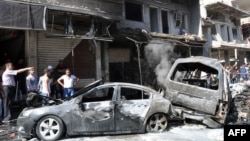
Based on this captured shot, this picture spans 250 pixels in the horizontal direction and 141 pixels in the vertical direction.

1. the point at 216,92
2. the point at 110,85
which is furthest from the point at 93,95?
the point at 216,92

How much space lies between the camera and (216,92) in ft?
28.5

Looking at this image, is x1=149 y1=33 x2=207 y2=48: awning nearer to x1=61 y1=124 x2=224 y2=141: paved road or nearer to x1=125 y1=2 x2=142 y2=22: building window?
x1=125 y1=2 x2=142 y2=22: building window

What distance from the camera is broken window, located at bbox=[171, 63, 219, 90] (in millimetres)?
9695

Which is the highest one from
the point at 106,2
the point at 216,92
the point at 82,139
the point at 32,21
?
the point at 106,2

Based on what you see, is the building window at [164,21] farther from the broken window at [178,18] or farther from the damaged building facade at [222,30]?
the damaged building facade at [222,30]

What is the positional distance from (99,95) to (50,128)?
1.60 meters

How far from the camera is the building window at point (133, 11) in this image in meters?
16.2

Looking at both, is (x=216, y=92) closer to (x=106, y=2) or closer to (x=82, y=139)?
(x=82, y=139)

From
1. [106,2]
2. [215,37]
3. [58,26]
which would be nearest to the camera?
[58,26]

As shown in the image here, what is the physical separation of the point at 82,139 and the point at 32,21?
4.58 meters

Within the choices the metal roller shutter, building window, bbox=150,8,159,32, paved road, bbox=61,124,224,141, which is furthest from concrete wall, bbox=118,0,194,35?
paved road, bbox=61,124,224,141

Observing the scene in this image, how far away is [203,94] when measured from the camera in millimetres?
8836

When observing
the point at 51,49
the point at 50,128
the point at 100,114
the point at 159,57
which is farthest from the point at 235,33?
the point at 50,128

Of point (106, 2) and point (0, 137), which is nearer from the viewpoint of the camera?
point (0, 137)
